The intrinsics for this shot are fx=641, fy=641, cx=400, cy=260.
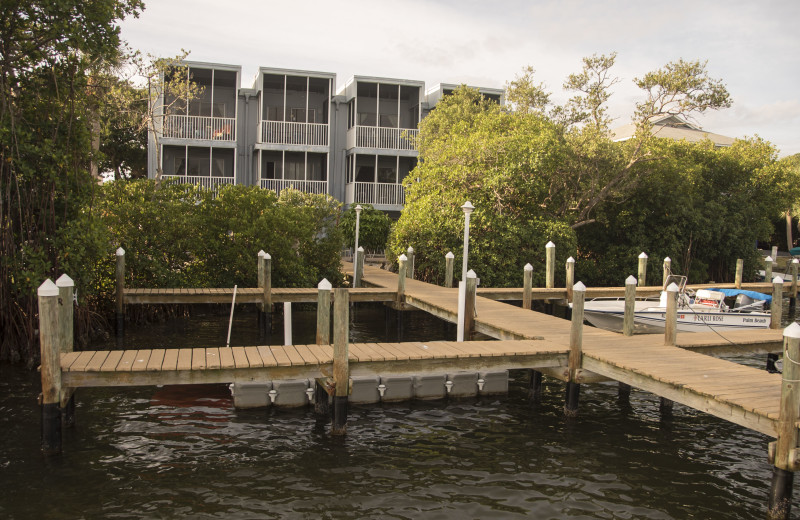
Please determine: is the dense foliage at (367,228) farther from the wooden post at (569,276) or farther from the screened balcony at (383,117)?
the screened balcony at (383,117)

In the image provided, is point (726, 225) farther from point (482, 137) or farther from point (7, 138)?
point (7, 138)

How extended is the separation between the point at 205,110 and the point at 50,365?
24976 millimetres

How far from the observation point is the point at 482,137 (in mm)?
23688

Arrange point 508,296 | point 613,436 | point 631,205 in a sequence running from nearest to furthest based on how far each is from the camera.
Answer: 1. point 613,436
2. point 508,296
3. point 631,205

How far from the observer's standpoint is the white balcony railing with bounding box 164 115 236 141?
29109 mm

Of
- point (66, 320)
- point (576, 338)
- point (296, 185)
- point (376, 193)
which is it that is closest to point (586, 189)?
point (376, 193)

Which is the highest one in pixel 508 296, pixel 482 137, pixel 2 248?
pixel 482 137

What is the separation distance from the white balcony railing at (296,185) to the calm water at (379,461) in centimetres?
1857

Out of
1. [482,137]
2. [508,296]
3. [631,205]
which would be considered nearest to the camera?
[508,296]

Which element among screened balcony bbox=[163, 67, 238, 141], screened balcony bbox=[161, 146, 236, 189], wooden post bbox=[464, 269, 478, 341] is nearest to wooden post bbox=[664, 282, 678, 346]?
wooden post bbox=[464, 269, 478, 341]

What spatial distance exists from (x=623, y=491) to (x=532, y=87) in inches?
929

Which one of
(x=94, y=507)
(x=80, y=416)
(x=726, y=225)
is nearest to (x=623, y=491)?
(x=94, y=507)

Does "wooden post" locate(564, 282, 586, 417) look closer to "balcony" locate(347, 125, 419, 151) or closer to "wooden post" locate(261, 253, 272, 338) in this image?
"wooden post" locate(261, 253, 272, 338)

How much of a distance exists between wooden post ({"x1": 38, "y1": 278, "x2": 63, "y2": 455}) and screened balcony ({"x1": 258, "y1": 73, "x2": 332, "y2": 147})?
72.4 ft
